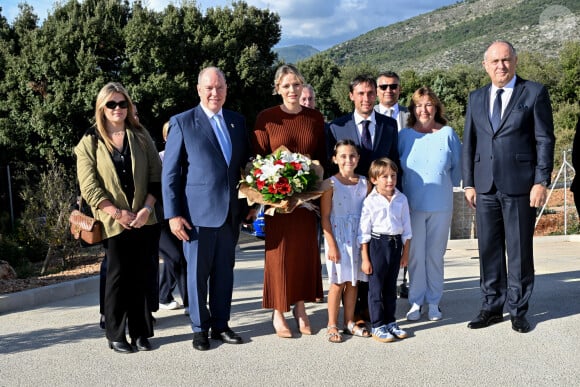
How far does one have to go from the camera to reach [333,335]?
5.28 metres

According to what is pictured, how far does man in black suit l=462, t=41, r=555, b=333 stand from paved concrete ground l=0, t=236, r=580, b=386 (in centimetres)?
39

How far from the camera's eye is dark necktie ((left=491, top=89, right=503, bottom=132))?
554 cm

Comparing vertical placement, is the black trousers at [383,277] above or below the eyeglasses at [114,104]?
below

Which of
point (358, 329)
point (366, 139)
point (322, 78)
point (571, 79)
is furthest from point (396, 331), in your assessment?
point (322, 78)

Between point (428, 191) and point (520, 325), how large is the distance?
1.55 metres

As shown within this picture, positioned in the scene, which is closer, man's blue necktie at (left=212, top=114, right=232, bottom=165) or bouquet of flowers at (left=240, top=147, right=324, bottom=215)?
bouquet of flowers at (left=240, top=147, right=324, bottom=215)

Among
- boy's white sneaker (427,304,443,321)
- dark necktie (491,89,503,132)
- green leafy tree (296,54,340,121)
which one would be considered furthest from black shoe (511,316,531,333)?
green leafy tree (296,54,340,121)

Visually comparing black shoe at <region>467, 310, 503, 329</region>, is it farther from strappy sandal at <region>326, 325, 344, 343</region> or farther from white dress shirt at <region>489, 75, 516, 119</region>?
white dress shirt at <region>489, 75, 516, 119</region>

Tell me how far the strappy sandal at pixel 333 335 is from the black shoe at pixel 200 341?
3.66 feet

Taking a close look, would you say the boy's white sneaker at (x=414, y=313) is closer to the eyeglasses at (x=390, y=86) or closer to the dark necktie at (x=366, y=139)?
the dark necktie at (x=366, y=139)

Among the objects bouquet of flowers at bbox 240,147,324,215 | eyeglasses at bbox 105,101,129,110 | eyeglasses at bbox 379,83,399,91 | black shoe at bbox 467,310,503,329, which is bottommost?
black shoe at bbox 467,310,503,329

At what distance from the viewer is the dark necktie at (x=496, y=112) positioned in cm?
554

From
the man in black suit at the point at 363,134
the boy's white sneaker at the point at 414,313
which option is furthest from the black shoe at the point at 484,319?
the man in black suit at the point at 363,134

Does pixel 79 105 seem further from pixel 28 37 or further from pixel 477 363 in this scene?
pixel 477 363
